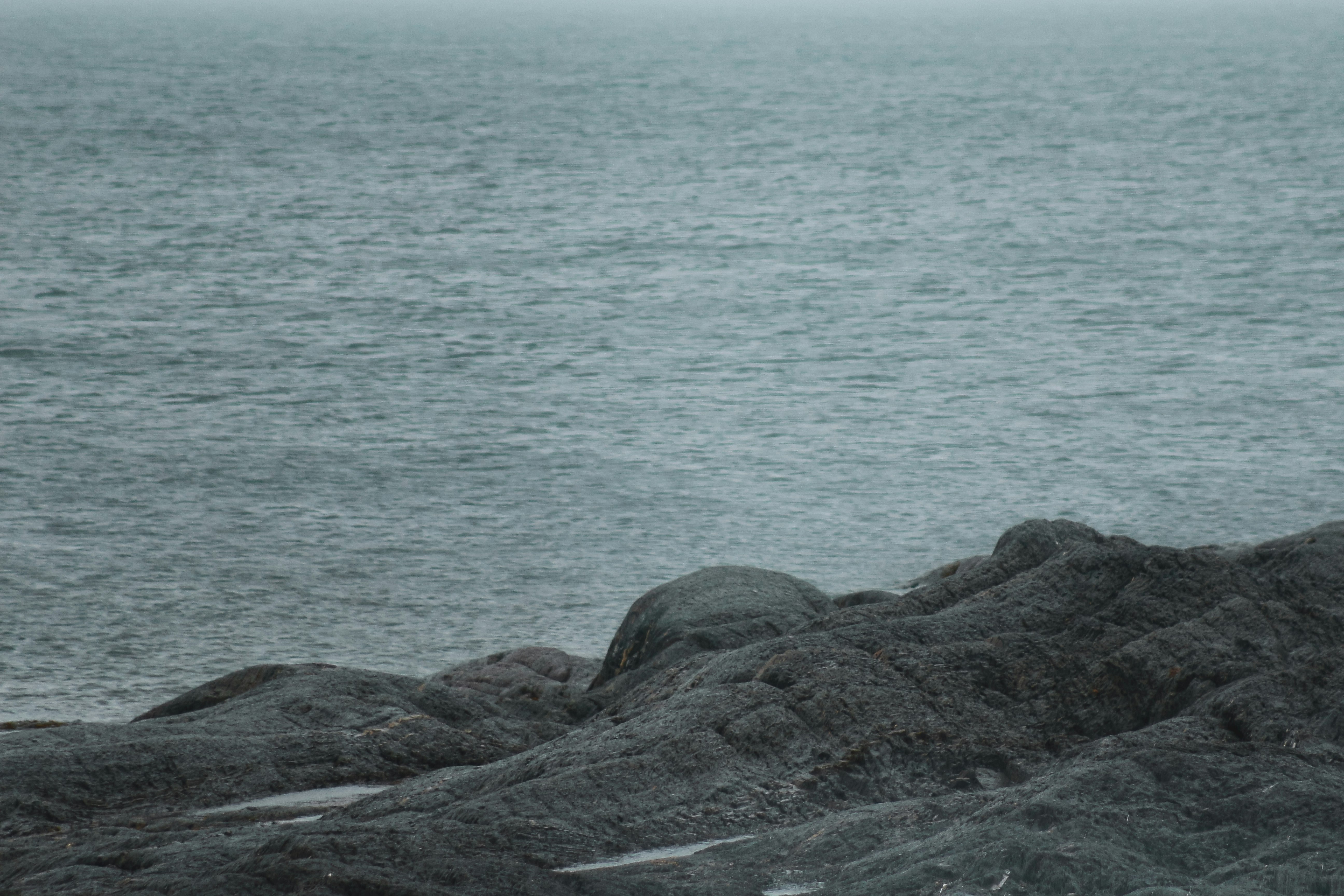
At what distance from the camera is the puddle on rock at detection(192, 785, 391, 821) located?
798 cm

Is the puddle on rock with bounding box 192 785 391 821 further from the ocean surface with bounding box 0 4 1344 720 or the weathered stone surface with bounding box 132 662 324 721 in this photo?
the ocean surface with bounding box 0 4 1344 720

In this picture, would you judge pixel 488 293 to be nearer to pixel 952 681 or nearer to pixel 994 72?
pixel 952 681

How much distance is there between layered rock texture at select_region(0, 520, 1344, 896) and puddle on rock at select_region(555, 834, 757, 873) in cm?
5

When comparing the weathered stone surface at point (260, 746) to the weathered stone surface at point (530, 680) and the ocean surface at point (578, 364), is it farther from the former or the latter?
the ocean surface at point (578, 364)

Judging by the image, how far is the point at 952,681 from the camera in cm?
818

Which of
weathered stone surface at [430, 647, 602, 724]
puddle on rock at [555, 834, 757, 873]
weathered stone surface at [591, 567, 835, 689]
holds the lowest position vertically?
weathered stone surface at [430, 647, 602, 724]

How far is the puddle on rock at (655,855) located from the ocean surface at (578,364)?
7.71 m

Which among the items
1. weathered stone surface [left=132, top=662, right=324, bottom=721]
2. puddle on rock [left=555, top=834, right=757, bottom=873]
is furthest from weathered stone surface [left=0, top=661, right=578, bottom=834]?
puddle on rock [left=555, top=834, right=757, bottom=873]

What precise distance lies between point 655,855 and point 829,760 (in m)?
1.33

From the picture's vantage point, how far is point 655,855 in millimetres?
6434

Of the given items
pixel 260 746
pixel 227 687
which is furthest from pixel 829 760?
pixel 227 687

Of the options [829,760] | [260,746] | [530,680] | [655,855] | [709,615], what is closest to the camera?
[655,855]

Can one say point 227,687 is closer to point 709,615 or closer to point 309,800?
point 309,800

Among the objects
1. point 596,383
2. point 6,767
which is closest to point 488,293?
point 596,383
